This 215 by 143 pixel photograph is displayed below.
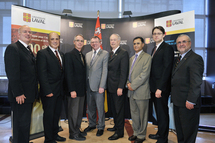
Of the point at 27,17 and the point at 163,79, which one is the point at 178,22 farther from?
the point at 27,17

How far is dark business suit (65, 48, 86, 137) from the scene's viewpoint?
276cm

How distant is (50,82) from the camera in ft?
8.34

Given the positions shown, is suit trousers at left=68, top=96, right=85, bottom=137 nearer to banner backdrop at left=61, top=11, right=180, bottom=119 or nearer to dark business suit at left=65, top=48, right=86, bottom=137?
dark business suit at left=65, top=48, right=86, bottom=137

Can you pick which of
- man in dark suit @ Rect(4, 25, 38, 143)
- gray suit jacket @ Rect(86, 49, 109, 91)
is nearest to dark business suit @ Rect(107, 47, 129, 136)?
gray suit jacket @ Rect(86, 49, 109, 91)


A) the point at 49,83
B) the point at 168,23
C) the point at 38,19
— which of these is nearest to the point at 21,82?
the point at 49,83

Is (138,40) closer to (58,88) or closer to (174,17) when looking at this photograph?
(174,17)

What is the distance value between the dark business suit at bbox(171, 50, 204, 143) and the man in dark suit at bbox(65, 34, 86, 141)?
5.36ft

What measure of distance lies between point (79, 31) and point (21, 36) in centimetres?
227

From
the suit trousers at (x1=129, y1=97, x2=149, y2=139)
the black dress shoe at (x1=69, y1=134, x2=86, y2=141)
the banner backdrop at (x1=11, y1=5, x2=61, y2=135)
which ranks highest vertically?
the banner backdrop at (x1=11, y1=5, x2=61, y2=135)

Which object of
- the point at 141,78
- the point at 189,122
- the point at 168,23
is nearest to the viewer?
the point at 189,122

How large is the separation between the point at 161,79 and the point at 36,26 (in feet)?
9.28

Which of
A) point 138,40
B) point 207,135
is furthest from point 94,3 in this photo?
point 207,135

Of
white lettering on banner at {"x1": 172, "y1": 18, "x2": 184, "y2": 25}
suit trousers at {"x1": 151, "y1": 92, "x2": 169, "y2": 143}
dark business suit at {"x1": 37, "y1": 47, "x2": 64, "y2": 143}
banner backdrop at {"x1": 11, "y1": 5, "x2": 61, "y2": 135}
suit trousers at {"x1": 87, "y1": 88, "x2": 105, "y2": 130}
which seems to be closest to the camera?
dark business suit at {"x1": 37, "y1": 47, "x2": 64, "y2": 143}

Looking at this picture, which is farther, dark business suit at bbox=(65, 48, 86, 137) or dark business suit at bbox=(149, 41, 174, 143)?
dark business suit at bbox=(65, 48, 86, 137)
